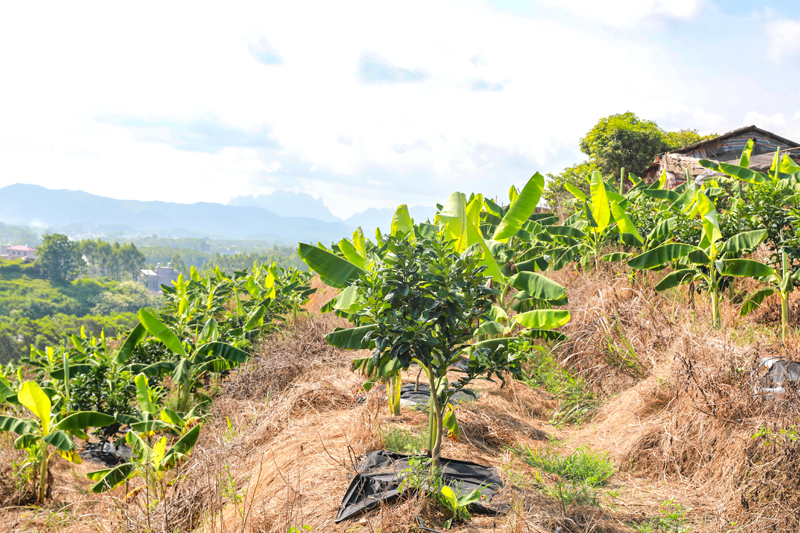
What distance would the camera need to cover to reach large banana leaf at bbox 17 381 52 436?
501cm

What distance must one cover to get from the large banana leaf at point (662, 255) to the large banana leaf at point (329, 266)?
3.84 metres

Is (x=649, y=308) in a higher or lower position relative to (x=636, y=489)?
→ higher

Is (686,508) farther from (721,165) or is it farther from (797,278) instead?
(721,165)

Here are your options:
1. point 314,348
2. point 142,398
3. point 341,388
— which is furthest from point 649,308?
point 142,398

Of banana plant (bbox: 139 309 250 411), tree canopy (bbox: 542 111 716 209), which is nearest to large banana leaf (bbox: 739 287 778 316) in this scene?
banana plant (bbox: 139 309 250 411)

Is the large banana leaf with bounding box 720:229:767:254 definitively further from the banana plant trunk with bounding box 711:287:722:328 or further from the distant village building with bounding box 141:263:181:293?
the distant village building with bounding box 141:263:181:293

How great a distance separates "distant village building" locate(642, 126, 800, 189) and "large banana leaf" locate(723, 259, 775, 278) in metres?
9.49

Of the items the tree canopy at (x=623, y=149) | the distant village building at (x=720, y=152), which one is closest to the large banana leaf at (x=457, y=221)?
the distant village building at (x=720, y=152)

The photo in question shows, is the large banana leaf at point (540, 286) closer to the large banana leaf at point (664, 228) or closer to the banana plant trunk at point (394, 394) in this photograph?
the banana plant trunk at point (394, 394)

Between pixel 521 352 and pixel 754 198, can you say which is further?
pixel 754 198

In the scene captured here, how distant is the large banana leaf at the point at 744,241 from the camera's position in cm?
527

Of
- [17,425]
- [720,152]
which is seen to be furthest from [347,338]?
[720,152]

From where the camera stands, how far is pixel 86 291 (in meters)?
87.8

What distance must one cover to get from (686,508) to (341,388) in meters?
3.61
